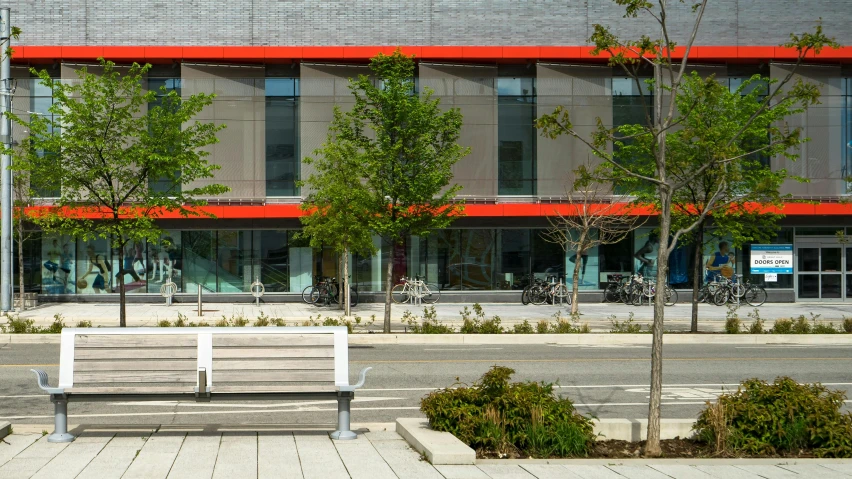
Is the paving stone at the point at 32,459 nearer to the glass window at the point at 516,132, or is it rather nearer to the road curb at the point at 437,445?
the road curb at the point at 437,445

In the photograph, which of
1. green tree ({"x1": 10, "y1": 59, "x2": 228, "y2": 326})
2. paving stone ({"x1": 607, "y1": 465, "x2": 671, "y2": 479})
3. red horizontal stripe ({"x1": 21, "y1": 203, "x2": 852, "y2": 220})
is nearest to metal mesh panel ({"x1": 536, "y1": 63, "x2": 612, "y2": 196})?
red horizontal stripe ({"x1": 21, "y1": 203, "x2": 852, "y2": 220})

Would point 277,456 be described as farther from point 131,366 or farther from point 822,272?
point 822,272

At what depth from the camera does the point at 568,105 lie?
3738 centimetres

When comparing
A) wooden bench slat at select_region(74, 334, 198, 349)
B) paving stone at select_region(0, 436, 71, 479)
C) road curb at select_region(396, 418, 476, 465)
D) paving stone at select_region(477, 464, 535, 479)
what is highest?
wooden bench slat at select_region(74, 334, 198, 349)

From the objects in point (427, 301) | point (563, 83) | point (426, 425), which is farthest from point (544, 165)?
point (426, 425)

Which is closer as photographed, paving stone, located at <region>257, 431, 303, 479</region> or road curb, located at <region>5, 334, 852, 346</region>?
paving stone, located at <region>257, 431, 303, 479</region>

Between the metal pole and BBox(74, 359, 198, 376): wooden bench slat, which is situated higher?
the metal pole

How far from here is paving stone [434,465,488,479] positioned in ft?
24.0

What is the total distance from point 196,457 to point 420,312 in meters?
23.7

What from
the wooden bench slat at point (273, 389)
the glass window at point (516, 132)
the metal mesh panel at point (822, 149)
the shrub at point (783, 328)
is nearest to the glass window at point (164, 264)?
the glass window at point (516, 132)

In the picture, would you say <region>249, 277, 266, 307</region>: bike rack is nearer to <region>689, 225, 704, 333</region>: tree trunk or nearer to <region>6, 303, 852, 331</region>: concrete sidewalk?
<region>6, 303, 852, 331</region>: concrete sidewalk

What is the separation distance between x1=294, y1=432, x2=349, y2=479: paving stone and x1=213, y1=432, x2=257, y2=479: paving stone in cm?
41

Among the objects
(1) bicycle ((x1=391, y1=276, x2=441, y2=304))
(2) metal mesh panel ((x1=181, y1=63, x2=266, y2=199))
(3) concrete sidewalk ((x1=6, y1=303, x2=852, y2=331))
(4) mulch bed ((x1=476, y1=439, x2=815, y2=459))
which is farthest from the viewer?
(2) metal mesh panel ((x1=181, y1=63, x2=266, y2=199))

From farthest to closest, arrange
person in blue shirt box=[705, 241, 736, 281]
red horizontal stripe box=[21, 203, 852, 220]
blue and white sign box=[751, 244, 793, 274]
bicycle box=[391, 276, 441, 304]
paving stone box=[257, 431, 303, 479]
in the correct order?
person in blue shirt box=[705, 241, 736, 281] → blue and white sign box=[751, 244, 793, 274] → bicycle box=[391, 276, 441, 304] → red horizontal stripe box=[21, 203, 852, 220] → paving stone box=[257, 431, 303, 479]
